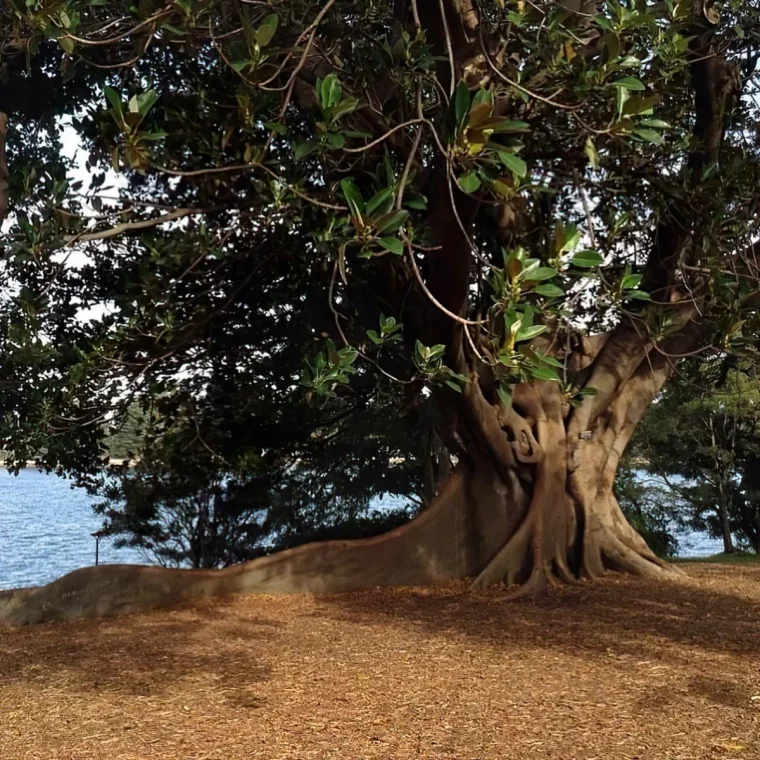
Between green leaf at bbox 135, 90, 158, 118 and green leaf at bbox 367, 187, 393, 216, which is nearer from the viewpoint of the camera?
green leaf at bbox 367, 187, 393, 216

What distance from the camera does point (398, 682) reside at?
473 centimetres

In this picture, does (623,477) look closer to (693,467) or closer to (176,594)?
(693,467)

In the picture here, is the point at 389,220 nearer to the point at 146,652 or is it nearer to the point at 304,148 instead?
the point at 304,148

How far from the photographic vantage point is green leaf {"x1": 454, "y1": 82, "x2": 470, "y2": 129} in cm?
416

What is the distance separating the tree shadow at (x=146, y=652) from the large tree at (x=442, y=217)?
0.61m

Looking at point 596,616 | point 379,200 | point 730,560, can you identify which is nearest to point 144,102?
point 379,200

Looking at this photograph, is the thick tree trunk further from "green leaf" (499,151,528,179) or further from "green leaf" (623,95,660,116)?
"green leaf" (499,151,528,179)

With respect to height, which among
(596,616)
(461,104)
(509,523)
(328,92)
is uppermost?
(328,92)

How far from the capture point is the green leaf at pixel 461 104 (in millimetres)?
4164

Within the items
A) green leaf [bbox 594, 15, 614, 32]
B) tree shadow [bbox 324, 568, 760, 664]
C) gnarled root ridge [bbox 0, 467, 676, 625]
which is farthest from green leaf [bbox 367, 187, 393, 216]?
gnarled root ridge [bbox 0, 467, 676, 625]

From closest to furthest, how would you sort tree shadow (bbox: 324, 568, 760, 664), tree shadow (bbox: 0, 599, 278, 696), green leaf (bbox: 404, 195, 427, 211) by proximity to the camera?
tree shadow (bbox: 0, 599, 278, 696), green leaf (bbox: 404, 195, 427, 211), tree shadow (bbox: 324, 568, 760, 664)

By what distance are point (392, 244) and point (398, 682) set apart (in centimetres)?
237

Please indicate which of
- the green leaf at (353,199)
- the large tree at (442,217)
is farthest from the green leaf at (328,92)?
the green leaf at (353,199)

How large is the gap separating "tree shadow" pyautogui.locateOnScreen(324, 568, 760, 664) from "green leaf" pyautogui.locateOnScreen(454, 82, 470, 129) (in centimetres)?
326
